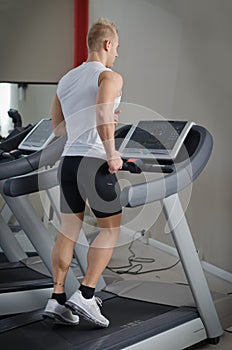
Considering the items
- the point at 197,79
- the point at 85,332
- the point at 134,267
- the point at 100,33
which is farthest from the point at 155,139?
the point at 134,267

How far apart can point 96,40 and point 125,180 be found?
2.37 meters

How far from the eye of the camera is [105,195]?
2213 mm

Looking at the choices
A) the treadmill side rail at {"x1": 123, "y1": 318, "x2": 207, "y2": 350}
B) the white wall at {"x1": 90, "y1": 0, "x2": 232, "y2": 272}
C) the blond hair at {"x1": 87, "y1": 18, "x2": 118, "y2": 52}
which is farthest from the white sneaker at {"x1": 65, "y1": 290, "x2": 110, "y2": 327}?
the white wall at {"x1": 90, "y1": 0, "x2": 232, "y2": 272}

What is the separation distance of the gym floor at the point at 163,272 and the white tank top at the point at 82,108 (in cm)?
122

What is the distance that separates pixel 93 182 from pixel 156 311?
0.83 metres

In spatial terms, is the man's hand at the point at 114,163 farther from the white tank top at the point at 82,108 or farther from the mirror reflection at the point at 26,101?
the mirror reflection at the point at 26,101

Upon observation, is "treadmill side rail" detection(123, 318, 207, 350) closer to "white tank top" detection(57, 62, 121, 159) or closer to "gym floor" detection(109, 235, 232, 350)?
"gym floor" detection(109, 235, 232, 350)

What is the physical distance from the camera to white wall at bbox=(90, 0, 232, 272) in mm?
3428

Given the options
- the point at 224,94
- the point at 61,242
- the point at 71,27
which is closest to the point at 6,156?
the point at 61,242

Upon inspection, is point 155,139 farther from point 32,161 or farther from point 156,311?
point 156,311

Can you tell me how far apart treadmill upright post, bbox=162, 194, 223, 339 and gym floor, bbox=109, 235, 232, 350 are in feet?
0.25

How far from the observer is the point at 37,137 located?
3090mm

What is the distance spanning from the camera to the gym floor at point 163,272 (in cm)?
256

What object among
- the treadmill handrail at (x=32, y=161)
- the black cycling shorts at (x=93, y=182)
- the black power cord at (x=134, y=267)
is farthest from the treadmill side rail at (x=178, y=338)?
the black power cord at (x=134, y=267)
